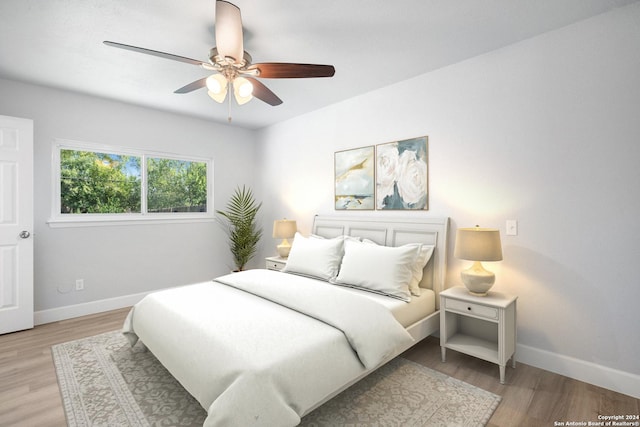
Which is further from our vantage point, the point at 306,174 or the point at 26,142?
the point at 306,174

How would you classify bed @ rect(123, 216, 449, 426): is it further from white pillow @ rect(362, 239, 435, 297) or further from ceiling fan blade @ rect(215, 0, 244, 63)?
ceiling fan blade @ rect(215, 0, 244, 63)

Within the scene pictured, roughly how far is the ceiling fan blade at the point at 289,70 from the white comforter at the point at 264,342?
1.60 m

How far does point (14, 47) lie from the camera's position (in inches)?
100

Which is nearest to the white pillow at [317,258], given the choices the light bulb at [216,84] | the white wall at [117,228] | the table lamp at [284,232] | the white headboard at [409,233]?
the white headboard at [409,233]

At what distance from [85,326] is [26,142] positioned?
2.02 metres

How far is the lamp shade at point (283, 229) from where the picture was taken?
417 cm

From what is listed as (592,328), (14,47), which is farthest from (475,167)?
(14,47)

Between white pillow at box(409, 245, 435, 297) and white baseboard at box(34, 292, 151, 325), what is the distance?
3494mm

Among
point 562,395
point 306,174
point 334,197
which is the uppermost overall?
point 306,174

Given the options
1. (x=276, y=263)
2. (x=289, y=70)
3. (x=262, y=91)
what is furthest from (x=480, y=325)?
(x=262, y=91)

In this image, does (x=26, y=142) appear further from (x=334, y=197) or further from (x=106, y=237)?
(x=334, y=197)

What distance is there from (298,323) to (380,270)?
102 cm

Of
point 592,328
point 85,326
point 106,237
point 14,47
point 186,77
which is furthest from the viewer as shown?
point 106,237

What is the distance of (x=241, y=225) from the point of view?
4762 mm
